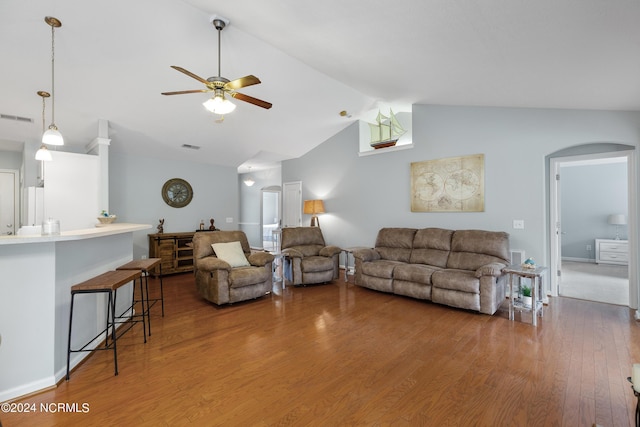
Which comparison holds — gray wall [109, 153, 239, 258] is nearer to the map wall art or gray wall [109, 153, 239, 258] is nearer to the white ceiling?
the white ceiling

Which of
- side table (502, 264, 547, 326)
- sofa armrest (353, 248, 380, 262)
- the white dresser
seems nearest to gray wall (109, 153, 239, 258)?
sofa armrest (353, 248, 380, 262)

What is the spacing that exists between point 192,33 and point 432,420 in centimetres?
418

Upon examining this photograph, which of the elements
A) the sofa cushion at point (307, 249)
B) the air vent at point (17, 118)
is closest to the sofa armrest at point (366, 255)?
the sofa cushion at point (307, 249)

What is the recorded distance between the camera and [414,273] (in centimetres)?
418

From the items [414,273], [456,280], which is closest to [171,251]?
[414,273]

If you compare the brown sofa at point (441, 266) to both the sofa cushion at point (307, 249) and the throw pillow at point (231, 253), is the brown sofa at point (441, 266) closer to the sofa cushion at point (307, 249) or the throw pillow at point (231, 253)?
the sofa cushion at point (307, 249)

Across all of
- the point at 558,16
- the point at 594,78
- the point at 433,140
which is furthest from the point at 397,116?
the point at 558,16

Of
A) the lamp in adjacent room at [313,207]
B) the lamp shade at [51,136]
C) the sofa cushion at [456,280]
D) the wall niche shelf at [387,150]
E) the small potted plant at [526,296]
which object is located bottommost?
the small potted plant at [526,296]

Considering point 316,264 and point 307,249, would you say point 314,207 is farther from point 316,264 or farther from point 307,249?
point 316,264

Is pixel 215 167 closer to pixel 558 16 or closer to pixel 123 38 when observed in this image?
pixel 123 38

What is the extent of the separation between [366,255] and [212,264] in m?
2.38

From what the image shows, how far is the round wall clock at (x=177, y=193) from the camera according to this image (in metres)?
6.54

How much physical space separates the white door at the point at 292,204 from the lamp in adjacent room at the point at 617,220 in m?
7.06

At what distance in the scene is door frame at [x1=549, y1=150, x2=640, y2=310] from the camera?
3.73 m
